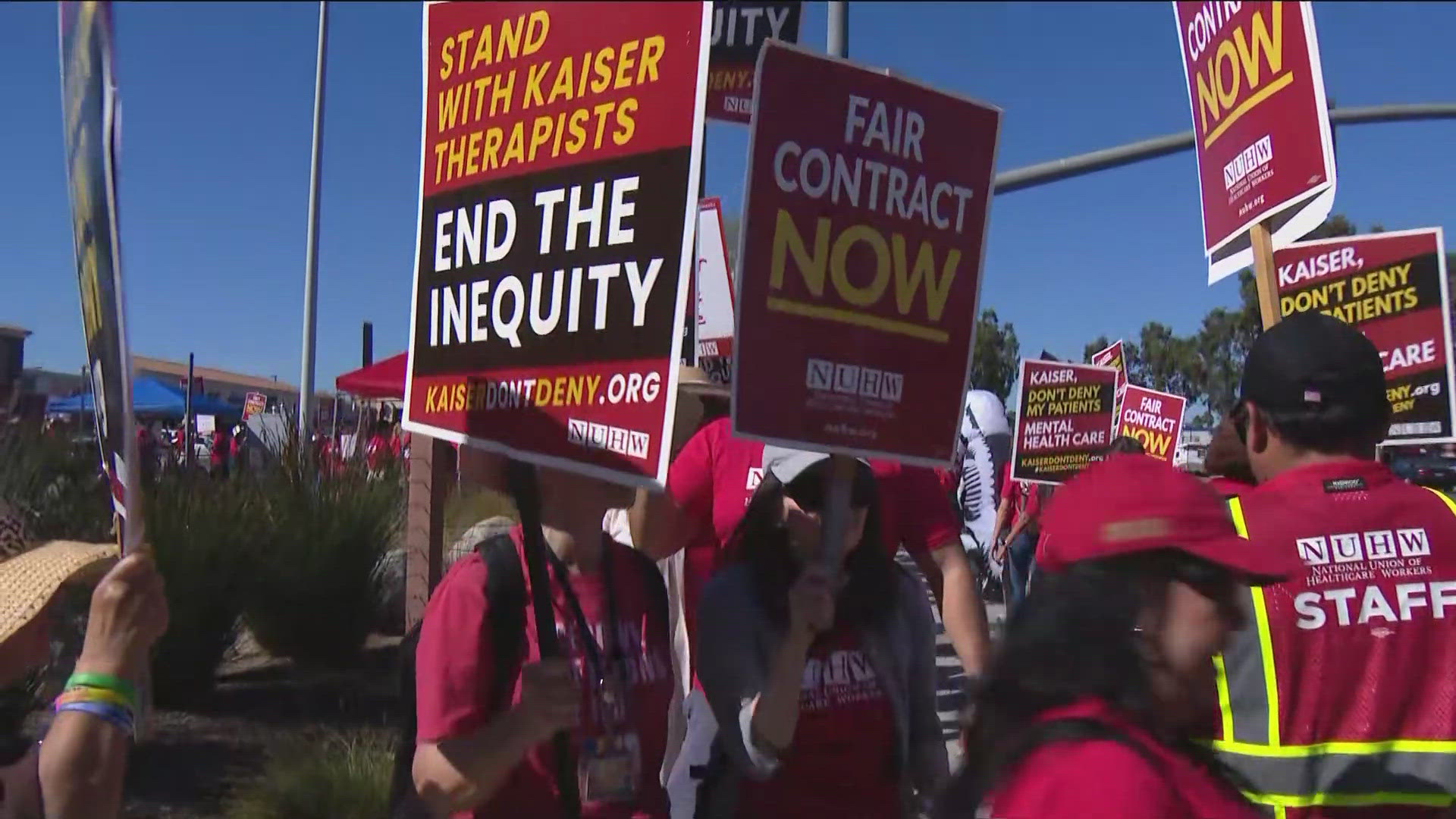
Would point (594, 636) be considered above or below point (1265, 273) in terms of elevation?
below

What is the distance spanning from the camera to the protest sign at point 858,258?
2.48 metres

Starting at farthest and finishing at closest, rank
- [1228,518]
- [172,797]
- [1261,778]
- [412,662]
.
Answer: [172,797], [1261,778], [412,662], [1228,518]

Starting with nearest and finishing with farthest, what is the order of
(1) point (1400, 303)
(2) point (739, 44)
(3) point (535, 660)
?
(3) point (535, 660), (1) point (1400, 303), (2) point (739, 44)

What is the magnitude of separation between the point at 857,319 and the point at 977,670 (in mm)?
1200

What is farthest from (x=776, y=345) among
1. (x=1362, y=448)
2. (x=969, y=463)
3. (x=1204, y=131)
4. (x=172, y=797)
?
(x=969, y=463)

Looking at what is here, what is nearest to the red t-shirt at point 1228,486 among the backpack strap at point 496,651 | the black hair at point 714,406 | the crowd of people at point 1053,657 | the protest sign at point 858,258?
the crowd of people at point 1053,657

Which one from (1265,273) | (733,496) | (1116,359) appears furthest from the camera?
(1116,359)

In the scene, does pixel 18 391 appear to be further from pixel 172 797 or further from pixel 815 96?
pixel 815 96

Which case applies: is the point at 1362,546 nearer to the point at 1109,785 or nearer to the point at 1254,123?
the point at 1109,785

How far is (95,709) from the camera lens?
208 centimetres

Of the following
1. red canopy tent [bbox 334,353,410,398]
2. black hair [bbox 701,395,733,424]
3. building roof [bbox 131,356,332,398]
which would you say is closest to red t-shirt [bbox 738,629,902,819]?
black hair [bbox 701,395,733,424]

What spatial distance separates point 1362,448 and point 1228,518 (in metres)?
0.82

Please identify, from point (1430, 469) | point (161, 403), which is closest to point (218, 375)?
point (161, 403)

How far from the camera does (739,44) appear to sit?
562 centimetres
